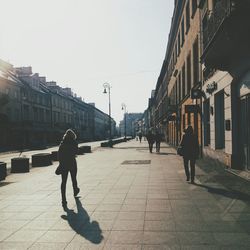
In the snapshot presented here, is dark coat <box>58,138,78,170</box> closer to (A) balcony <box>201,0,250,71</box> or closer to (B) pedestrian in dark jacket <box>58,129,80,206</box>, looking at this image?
(B) pedestrian in dark jacket <box>58,129,80,206</box>

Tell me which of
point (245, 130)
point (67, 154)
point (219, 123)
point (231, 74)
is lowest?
point (67, 154)

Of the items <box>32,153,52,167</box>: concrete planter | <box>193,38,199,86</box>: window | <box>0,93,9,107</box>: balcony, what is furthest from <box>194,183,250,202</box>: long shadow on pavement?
<box>0,93,9,107</box>: balcony

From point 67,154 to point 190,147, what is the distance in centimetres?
418

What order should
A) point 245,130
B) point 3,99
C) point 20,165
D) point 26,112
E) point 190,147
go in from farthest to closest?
point 26,112 → point 3,99 → point 20,165 → point 245,130 → point 190,147

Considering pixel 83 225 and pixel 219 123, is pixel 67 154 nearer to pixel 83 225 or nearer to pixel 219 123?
pixel 83 225

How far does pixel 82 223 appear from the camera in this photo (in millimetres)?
6316

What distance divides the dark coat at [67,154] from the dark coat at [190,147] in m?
3.88

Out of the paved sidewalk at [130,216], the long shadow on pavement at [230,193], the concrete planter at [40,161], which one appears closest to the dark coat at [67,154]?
the paved sidewalk at [130,216]

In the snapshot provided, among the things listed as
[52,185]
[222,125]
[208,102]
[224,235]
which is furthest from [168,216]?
[208,102]

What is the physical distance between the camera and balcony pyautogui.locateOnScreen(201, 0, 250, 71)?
8917 millimetres

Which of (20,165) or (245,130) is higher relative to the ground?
(245,130)

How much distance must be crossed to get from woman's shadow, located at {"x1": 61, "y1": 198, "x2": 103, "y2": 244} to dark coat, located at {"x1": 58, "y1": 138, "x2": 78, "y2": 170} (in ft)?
4.17

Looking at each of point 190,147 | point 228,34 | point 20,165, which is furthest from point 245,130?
point 20,165

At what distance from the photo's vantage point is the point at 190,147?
10.9 m
